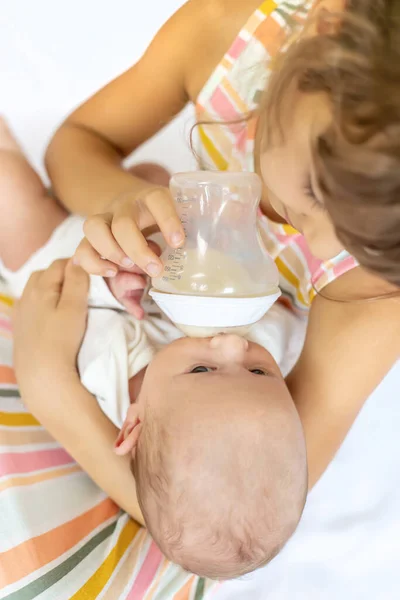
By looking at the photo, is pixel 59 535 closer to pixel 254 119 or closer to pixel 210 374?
pixel 210 374

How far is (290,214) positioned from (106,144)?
0.50 meters

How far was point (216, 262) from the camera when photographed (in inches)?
27.0

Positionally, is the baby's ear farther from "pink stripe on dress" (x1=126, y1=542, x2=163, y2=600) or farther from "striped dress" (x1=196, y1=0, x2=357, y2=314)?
"striped dress" (x1=196, y1=0, x2=357, y2=314)

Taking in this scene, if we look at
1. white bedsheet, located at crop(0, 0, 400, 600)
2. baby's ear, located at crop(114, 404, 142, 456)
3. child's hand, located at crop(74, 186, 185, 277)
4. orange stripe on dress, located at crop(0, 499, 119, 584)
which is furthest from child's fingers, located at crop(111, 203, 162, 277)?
white bedsheet, located at crop(0, 0, 400, 600)

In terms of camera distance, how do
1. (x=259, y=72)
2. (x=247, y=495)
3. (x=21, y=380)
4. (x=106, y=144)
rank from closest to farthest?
(x=247, y=495)
(x=259, y=72)
(x=21, y=380)
(x=106, y=144)

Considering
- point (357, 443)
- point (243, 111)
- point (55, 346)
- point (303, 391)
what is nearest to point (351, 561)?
point (357, 443)

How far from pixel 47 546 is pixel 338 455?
56cm

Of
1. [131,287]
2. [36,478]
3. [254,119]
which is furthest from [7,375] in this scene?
[254,119]

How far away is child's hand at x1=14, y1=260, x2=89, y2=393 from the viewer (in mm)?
933

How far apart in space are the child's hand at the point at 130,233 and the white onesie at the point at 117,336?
0.49 ft

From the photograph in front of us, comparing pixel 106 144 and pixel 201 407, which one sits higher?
pixel 106 144

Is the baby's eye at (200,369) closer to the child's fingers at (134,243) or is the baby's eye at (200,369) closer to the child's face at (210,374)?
the child's face at (210,374)

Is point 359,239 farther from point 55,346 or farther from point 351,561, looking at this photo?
point 351,561

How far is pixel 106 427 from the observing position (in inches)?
36.0
